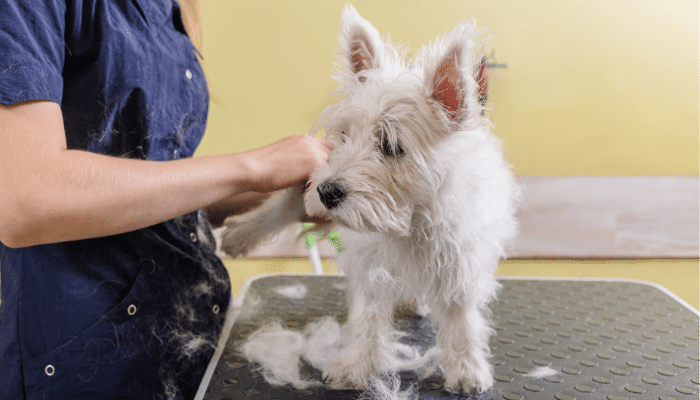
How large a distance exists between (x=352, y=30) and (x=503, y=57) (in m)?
1.66

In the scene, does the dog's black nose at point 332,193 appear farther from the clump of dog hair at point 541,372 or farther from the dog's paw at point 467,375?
the clump of dog hair at point 541,372

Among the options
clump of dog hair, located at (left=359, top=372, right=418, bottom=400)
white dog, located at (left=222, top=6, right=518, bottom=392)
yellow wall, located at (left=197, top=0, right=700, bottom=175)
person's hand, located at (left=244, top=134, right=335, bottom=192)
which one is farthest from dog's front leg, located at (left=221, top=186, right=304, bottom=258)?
yellow wall, located at (left=197, top=0, right=700, bottom=175)

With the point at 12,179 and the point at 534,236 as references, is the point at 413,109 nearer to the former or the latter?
the point at 12,179

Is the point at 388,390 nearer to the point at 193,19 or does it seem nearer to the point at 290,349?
the point at 290,349

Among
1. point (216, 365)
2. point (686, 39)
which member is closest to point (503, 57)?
point (686, 39)

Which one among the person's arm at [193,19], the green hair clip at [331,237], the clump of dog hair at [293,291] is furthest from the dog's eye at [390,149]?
the clump of dog hair at [293,291]

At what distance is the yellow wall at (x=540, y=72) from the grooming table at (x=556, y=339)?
3.33 ft

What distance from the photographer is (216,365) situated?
3.30ft

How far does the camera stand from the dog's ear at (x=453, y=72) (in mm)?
733

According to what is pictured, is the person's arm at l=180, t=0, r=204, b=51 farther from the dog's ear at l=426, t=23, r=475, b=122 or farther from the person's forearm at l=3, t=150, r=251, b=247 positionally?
the dog's ear at l=426, t=23, r=475, b=122

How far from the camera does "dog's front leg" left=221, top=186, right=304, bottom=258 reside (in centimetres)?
98

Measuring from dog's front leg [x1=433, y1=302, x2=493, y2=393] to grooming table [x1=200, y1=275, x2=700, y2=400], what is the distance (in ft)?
0.08

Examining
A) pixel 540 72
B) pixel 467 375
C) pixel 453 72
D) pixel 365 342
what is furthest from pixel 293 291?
pixel 540 72

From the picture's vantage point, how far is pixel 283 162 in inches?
32.1
